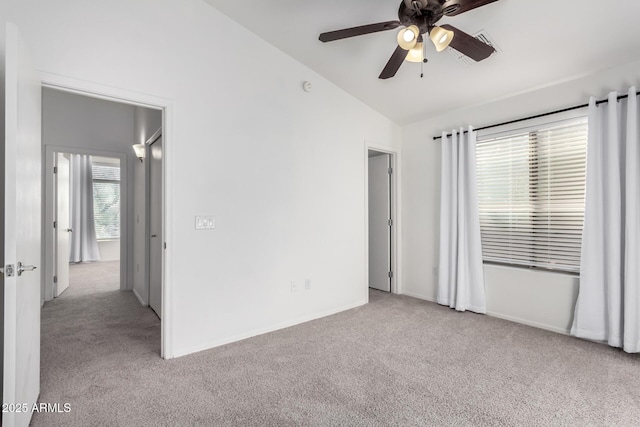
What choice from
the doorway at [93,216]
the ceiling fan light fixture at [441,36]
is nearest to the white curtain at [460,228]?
the ceiling fan light fixture at [441,36]

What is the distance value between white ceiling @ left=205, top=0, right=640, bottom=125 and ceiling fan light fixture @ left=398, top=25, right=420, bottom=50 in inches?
28.6

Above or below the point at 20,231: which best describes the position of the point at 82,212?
above

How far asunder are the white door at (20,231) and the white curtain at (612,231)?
3.99 meters

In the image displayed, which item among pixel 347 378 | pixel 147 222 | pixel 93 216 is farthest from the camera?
pixel 93 216

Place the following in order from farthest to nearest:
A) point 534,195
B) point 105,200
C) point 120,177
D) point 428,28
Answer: point 105,200, point 120,177, point 534,195, point 428,28

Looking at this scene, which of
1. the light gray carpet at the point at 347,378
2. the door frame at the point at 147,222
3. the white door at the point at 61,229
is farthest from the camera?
the white door at the point at 61,229

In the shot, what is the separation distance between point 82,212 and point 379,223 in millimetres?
6806

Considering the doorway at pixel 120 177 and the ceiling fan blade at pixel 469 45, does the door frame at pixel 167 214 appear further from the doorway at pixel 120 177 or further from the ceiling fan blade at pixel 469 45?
the ceiling fan blade at pixel 469 45

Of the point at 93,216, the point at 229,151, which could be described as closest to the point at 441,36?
the point at 229,151

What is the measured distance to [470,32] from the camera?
2584 mm

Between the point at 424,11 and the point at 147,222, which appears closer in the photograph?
the point at 424,11

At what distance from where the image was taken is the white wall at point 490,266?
118 inches

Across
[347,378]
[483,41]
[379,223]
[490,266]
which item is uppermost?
[483,41]

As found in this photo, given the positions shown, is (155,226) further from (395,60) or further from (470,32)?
(470,32)
